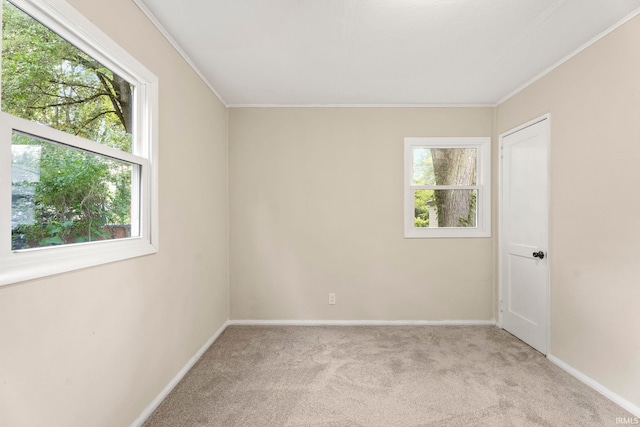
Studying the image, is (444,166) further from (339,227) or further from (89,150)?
(89,150)

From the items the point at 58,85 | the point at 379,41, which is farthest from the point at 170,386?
the point at 379,41

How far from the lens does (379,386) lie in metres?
2.28

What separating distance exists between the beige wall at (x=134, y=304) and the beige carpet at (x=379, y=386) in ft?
1.11

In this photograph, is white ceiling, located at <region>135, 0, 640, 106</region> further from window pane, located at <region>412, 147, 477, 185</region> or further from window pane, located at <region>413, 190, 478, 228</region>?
window pane, located at <region>413, 190, 478, 228</region>

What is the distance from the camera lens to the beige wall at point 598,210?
6.56 ft

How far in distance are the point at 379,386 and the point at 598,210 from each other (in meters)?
2.03

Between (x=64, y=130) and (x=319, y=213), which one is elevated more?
(x=64, y=130)

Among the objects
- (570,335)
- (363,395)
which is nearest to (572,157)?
(570,335)

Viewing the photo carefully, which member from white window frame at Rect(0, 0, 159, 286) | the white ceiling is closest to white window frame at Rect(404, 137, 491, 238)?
the white ceiling

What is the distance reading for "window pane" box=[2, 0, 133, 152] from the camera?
118cm

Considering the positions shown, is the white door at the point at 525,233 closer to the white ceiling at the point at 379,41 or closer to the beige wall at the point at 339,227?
the beige wall at the point at 339,227

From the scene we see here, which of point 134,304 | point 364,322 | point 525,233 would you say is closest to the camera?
point 134,304

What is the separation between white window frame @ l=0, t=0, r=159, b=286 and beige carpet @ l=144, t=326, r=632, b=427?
1.14 metres

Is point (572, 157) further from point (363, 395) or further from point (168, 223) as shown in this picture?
point (168, 223)
